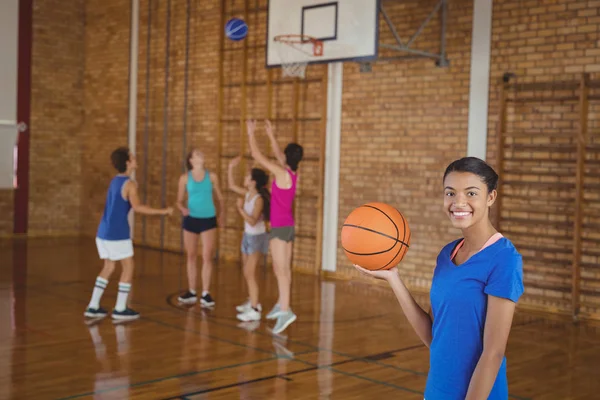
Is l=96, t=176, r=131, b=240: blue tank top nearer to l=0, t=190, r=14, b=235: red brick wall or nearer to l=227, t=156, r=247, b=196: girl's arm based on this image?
l=227, t=156, r=247, b=196: girl's arm

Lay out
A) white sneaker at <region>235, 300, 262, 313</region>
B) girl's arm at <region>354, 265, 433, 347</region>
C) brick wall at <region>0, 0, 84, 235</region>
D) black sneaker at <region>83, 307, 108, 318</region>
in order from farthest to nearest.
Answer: brick wall at <region>0, 0, 84, 235</region> < white sneaker at <region>235, 300, 262, 313</region> < black sneaker at <region>83, 307, 108, 318</region> < girl's arm at <region>354, 265, 433, 347</region>

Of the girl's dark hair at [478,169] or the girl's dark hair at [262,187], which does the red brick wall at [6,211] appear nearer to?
the girl's dark hair at [262,187]

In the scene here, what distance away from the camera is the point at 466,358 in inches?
82.0

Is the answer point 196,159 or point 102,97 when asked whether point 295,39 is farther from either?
point 102,97

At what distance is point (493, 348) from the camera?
2.00m

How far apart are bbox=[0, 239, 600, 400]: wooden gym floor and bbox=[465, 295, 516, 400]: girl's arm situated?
278 cm

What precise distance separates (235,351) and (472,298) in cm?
395

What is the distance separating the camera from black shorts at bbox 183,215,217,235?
743cm

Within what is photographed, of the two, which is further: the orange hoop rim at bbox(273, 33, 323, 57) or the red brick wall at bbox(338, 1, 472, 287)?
the red brick wall at bbox(338, 1, 472, 287)

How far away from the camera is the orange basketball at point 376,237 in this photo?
2582 millimetres

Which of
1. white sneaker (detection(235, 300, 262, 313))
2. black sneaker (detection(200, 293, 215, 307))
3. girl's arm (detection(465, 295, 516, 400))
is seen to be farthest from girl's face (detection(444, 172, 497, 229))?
black sneaker (detection(200, 293, 215, 307))

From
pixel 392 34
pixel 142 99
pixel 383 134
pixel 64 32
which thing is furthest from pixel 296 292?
pixel 64 32

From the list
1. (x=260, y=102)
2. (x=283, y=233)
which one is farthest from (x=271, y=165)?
(x=260, y=102)

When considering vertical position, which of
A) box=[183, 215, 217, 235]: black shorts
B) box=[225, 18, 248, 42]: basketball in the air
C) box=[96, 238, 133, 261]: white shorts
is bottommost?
box=[96, 238, 133, 261]: white shorts
